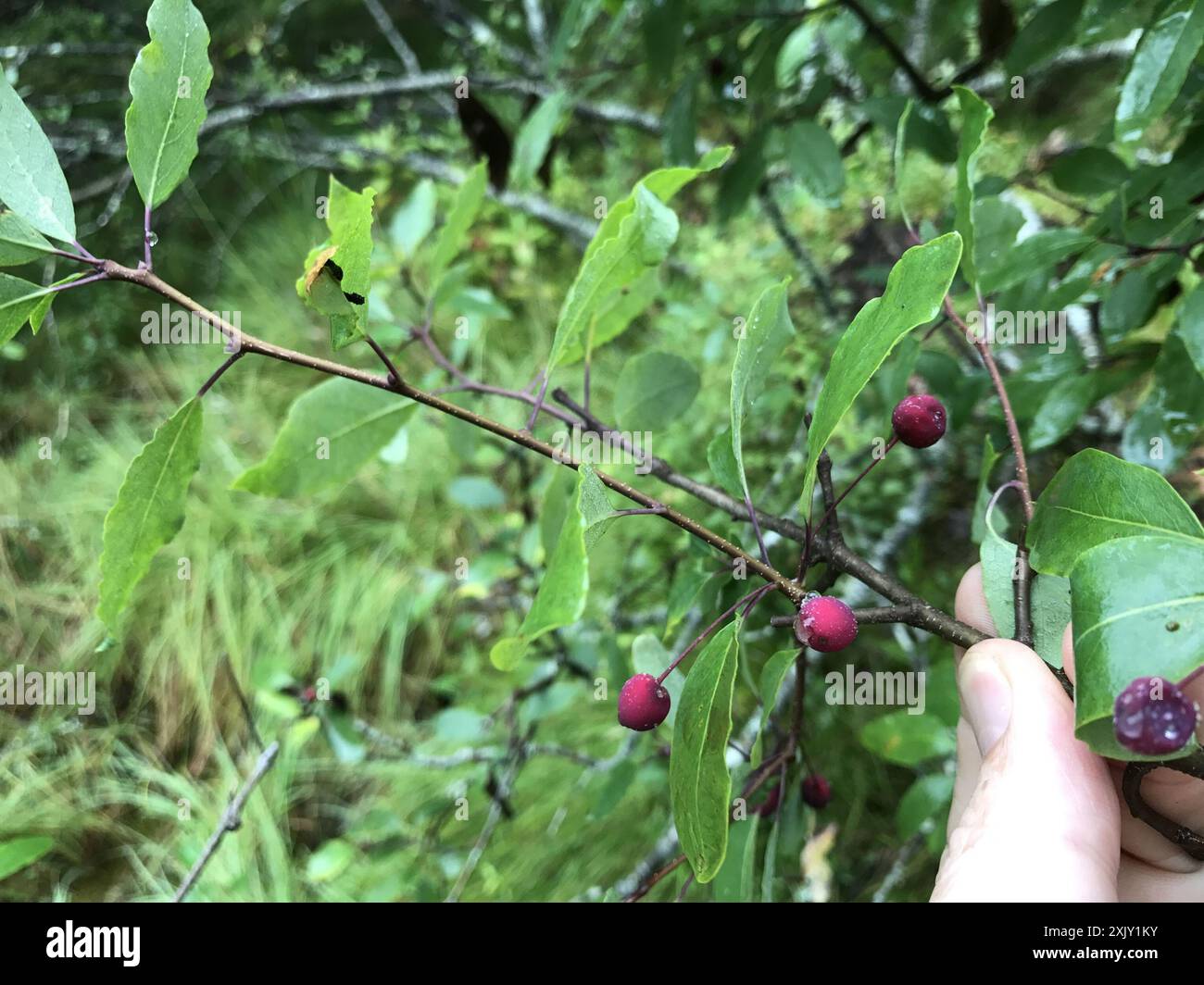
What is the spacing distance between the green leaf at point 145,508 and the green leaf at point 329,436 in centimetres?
7

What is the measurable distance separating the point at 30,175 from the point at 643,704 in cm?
49

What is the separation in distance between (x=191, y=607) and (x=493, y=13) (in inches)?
72.5

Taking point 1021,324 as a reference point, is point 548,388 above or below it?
below

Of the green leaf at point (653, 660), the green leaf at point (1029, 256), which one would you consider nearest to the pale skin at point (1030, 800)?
the green leaf at point (653, 660)

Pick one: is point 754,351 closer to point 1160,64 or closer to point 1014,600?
point 1014,600

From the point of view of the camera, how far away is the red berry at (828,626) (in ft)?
1.41

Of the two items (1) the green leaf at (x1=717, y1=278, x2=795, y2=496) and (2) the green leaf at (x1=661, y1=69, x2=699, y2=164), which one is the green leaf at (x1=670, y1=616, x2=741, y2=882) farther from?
(2) the green leaf at (x1=661, y1=69, x2=699, y2=164)

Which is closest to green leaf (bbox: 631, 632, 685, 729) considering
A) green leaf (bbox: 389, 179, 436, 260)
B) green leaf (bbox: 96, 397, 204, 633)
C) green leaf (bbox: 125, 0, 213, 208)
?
green leaf (bbox: 96, 397, 204, 633)

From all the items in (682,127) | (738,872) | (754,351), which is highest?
(682,127)

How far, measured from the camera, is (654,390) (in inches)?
28.2

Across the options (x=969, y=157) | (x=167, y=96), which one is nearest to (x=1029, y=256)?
(x=969, y=157)
